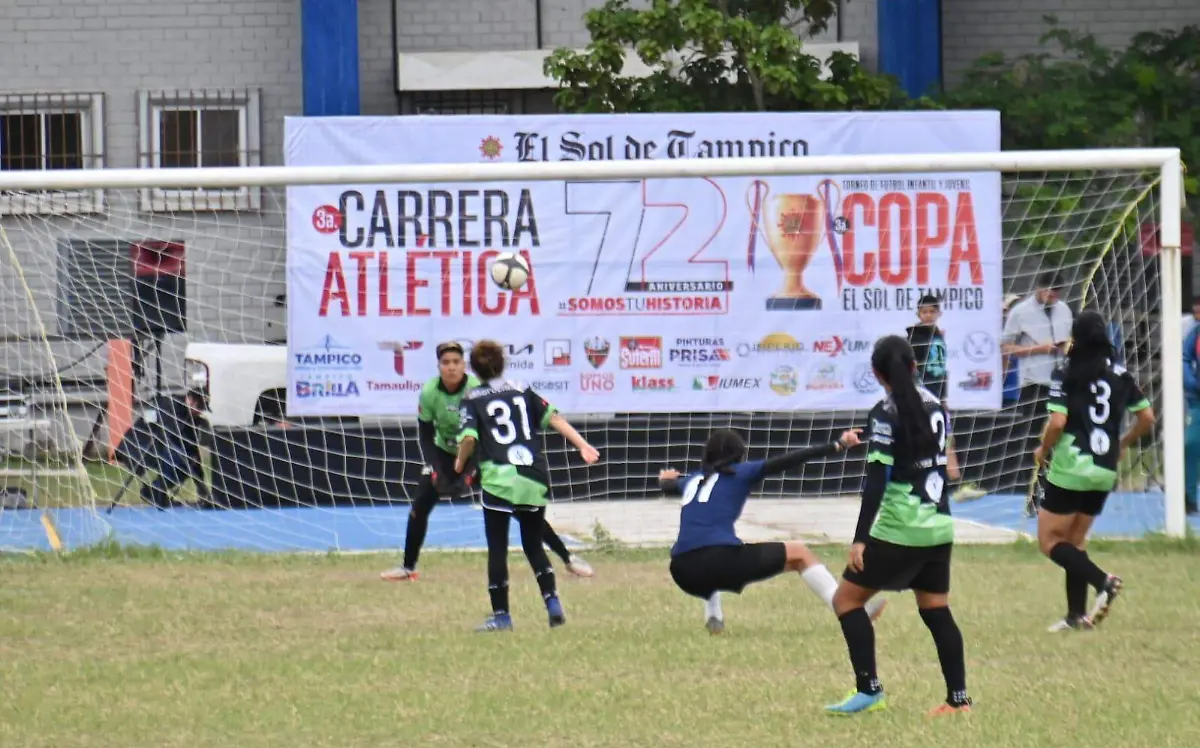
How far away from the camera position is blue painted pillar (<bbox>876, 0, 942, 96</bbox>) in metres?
20.2

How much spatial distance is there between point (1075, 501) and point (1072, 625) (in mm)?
654

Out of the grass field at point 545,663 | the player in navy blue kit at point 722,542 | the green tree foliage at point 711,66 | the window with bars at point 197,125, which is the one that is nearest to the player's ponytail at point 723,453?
the player in navy blue kit at point 722,542

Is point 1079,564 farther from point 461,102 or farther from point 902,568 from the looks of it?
point 461,102

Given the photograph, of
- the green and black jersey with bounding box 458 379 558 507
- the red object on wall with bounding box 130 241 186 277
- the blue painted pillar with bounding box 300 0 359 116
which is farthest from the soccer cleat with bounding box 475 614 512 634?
the blue painted pillar with bounding box 300 0 359 116

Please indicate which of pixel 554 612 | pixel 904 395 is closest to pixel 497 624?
pixel 554 612

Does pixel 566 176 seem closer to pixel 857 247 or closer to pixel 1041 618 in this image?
pixel 857 247

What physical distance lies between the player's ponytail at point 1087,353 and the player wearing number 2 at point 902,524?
2522 mm

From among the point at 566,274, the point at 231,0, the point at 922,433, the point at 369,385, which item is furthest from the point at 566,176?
the point at 231,0

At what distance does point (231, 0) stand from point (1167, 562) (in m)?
13.9

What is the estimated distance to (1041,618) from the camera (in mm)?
9531

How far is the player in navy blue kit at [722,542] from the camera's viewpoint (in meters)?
8.11

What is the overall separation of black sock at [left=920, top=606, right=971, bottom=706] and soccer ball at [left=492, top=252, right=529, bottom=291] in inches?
291

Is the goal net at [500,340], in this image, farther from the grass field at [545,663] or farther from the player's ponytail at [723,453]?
the player's ponytail at [723,453]

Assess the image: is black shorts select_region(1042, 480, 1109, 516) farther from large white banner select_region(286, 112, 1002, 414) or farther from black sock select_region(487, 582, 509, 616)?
large white banner select_region(286, 112, 1002, 414)
